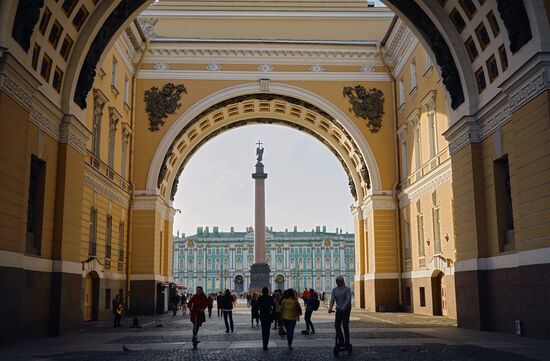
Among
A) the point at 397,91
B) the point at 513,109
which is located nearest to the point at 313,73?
the point at 397,91

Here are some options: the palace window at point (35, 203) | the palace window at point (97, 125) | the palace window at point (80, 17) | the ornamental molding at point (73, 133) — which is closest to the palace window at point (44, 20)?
the palace window at point (80, 17)

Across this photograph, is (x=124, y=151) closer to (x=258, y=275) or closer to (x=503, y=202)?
(x=503, y=202)

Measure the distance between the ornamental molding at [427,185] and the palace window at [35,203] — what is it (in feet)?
53.6

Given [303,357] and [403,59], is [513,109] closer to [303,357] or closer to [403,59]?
[303,357]

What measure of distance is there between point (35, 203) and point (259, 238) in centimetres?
4477

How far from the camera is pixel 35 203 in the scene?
61.6 ft

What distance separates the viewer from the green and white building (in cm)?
13738

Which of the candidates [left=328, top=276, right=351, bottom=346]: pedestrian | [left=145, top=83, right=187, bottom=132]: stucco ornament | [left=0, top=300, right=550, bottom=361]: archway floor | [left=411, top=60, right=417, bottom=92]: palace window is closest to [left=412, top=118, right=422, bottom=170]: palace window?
[left=411, top=60, right=417, bottom=92]: palace window

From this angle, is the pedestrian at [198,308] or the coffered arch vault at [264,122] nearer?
the pedestrian at [198,308]

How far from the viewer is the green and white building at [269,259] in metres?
137

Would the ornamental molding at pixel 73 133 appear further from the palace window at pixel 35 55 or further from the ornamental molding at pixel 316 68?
the ornamental molding at pixel 316 68

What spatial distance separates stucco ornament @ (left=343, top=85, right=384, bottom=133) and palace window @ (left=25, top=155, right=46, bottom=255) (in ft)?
73.1

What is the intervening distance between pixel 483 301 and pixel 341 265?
4694 inches

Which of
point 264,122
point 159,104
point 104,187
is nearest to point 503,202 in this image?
point 104,187
